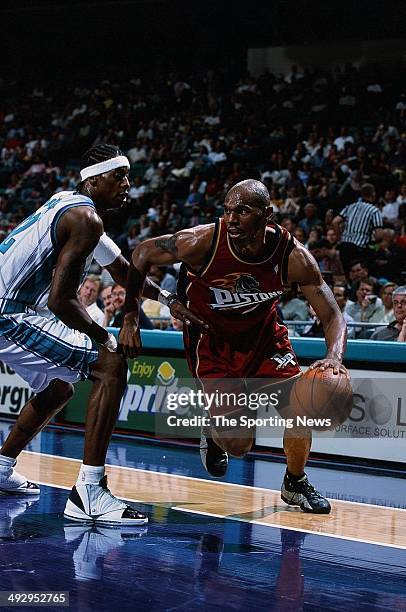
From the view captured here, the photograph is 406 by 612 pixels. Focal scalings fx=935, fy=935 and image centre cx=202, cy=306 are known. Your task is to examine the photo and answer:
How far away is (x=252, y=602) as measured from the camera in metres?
3.35

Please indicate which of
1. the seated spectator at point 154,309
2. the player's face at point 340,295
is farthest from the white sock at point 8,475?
the seated spectator at point 154,309

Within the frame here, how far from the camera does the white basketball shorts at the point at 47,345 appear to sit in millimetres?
4691

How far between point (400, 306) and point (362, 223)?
380 cm

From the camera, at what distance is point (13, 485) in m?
5.37

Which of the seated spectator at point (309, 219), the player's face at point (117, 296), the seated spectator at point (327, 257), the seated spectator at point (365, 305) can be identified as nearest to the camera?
the seated spectator at point (365, 305)

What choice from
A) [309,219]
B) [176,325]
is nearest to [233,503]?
[176,325]

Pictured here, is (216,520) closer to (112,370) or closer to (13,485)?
(112,370)

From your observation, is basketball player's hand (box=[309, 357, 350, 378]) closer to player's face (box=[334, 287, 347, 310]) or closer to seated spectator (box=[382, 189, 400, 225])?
player's face (box=[334, 287, 347, 310])

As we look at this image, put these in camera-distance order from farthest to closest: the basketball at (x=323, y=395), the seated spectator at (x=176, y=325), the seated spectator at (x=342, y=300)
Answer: the seated spectator at (x=176, y=325) → the seated spectator at (x=342, y=300) → the basketball at (x=323, y=395)

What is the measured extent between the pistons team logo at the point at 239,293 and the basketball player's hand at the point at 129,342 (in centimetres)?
63

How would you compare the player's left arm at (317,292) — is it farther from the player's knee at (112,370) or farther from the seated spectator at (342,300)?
the seated spectator at (342,300)

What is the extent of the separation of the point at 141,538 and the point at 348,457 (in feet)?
9.92

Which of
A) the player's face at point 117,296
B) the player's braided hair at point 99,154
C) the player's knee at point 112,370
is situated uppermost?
the player's face at point 117,296

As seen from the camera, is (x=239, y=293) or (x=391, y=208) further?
(x=391, y=208)
